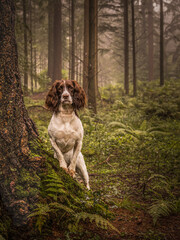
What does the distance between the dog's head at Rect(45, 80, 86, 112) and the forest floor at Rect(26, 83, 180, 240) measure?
1.55 metres

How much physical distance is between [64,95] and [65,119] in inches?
16.1

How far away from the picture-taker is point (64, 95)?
11.6 feet

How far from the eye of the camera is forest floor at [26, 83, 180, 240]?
231cm

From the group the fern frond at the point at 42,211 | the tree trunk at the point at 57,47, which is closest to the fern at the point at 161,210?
the fern frond at the point at 42,211

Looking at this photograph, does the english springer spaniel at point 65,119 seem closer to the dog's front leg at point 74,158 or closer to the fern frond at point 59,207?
the dog's front leg at point 74,158

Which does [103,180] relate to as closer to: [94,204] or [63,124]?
[63,124]

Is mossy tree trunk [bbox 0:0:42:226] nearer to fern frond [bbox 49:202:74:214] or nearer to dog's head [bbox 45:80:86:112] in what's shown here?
fern frond [bbox 49:202:74:214]

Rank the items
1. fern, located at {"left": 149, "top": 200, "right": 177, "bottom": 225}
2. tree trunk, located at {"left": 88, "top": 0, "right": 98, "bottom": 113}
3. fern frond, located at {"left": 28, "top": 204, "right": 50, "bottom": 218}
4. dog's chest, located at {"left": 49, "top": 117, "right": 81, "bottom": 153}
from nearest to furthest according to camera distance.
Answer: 1. fern frond, located at {"left": 28, "top": 204, "right": 50, "bottom": 218}
2. fern, located at {"left": 149, "top": 200, "right": 177, "bottom": 225}
3. dog's chest, located at {"left": 49, "top": 117, "right": 81, "bottom": 153}
4. tree trunk, located at {"left": 88, "top": 0, "right": 98, "bottom": 113}

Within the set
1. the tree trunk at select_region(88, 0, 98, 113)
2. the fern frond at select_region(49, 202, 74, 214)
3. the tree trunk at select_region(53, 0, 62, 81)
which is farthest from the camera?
the tree trunk at select_region(53, 0, 62, 81)

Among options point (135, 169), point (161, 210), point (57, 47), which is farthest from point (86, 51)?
point (161, 210)

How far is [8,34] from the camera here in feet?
9.29

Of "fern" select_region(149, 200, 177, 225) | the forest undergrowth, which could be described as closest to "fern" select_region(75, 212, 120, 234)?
the forest undergrowth

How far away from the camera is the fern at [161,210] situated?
2656mm

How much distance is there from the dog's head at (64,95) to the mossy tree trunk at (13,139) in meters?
0.72
